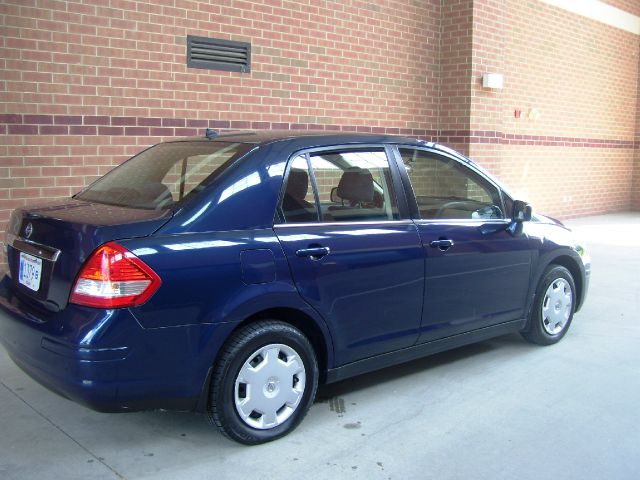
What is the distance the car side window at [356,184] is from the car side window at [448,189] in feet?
0.73

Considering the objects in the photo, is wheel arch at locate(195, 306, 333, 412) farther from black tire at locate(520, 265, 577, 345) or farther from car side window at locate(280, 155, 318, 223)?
black tire at locate(520, 265, 577, 345)

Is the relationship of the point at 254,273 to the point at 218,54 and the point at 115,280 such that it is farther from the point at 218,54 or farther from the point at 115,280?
the point at 218,54

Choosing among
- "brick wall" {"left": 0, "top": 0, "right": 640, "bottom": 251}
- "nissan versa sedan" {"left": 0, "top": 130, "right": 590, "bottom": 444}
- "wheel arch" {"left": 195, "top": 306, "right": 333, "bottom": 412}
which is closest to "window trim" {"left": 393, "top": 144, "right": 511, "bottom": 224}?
"nissan versa sedan" {"left": 0, "top": 130, "right": 590, "bottom": 444}

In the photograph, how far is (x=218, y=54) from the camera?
8.25 meters

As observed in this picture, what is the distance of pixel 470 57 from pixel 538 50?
2.76 metres

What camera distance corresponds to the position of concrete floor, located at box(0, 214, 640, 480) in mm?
3602

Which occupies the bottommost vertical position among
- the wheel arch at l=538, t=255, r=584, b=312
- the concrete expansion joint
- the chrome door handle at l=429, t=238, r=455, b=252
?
the concrete expansion joint

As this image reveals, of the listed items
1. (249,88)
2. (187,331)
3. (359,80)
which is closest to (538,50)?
(359,80)

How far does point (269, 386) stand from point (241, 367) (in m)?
0.22

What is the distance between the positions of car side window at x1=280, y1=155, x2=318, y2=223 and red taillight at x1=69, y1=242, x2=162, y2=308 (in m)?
0.90

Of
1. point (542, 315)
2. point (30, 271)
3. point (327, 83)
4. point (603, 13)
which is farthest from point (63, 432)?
point (603, 13)

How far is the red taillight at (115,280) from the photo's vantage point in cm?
331

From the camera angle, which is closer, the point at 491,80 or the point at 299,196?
the point at 299,196

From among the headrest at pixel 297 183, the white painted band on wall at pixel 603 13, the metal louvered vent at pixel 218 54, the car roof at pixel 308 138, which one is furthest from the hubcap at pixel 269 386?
the white painted band on wall at pixel 603 13
